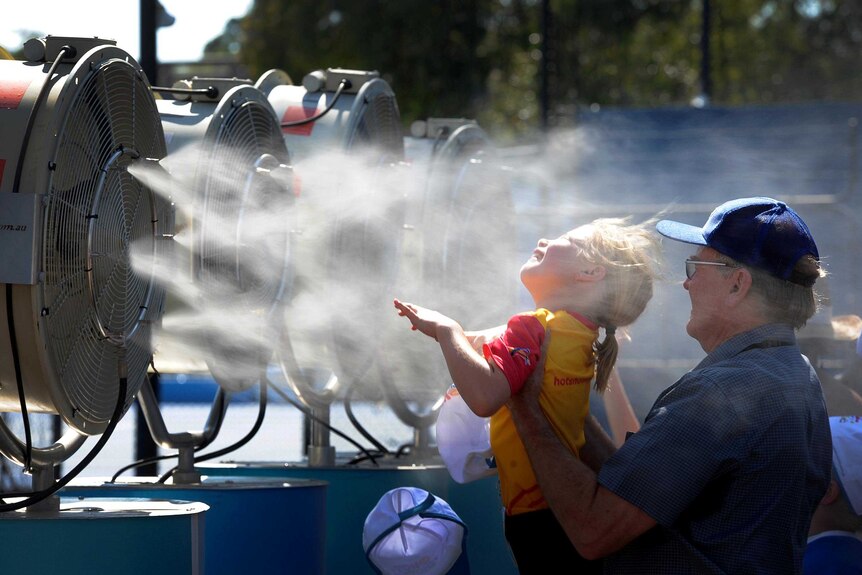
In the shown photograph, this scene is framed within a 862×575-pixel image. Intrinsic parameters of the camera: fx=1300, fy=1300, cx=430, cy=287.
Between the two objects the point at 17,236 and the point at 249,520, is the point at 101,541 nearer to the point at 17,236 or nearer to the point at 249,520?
the point at 17,236

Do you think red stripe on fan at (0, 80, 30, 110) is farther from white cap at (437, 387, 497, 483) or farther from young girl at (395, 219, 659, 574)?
white cap at (437, 387, 497, 483)

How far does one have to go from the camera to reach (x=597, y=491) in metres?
2.76

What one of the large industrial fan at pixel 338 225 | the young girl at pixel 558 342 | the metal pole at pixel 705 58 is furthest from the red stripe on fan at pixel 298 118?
the metal pole at pixel 705 58

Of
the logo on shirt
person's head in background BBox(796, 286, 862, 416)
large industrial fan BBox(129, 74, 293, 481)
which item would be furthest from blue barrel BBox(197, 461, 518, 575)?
the logo on shirt

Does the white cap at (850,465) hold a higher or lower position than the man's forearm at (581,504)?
lower

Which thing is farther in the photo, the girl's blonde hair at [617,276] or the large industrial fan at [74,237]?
the girl's blonde hair at [617,276]

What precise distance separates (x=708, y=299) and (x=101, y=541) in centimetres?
152

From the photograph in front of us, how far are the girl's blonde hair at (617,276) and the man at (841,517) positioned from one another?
849mm

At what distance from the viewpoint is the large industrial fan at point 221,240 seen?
3.91 metres

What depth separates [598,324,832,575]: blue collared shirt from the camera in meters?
2.69

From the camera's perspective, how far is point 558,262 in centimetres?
338

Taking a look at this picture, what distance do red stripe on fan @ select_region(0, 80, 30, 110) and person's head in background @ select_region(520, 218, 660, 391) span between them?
1.34m

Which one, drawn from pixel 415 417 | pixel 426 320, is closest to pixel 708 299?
pixel 426 320

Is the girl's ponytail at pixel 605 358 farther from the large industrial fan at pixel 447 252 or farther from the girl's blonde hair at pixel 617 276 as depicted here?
the large industrial fan at pixel 447 252
